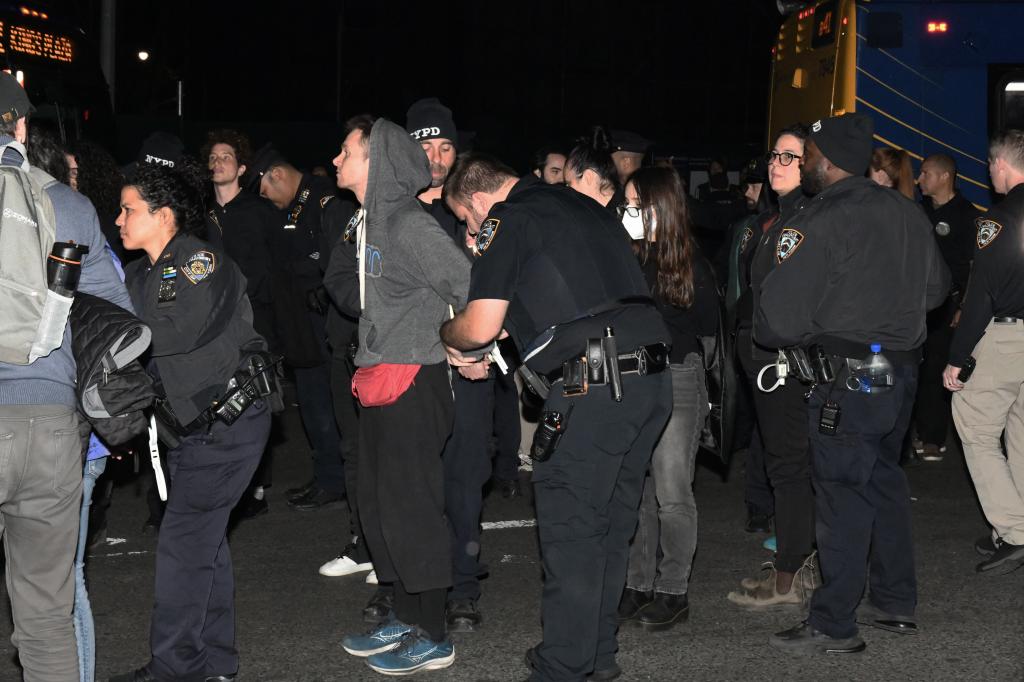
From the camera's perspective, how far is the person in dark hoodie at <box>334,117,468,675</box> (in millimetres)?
4793

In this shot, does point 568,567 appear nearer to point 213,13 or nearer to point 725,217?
point 725,217

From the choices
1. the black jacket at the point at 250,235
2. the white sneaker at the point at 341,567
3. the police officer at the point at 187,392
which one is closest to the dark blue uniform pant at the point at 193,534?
the police officer at the point at 187,392

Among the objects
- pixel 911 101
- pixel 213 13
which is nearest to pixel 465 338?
pixel 911 101

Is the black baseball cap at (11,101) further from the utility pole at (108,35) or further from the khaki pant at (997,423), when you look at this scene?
the utility pole at (108,35)

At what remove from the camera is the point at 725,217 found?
10602mm

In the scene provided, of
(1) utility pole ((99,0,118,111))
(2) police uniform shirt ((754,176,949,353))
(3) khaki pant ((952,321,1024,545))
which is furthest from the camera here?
(1) utility pole ((99,0,118,111))

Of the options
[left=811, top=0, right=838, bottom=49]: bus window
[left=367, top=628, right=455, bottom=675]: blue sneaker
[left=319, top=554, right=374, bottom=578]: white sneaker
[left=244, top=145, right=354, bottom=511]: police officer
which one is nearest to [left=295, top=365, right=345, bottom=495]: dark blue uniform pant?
[left=244, top=145, right=354, bottom=511]: police officer

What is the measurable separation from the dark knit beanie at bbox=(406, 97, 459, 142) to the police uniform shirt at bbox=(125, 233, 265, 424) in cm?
164

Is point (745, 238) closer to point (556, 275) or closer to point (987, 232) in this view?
point (987, 232)

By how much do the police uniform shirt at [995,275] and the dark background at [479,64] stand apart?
1974 centimetres

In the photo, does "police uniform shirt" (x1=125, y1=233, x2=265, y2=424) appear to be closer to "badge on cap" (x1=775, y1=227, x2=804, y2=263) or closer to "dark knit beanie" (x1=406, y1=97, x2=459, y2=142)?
"dark knit beanie" (x1=406, y1=97, x2=459, y2=142)

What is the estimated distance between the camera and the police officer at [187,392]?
451cm

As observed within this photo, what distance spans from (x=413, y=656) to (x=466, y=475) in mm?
948

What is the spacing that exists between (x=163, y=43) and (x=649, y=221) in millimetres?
36088
